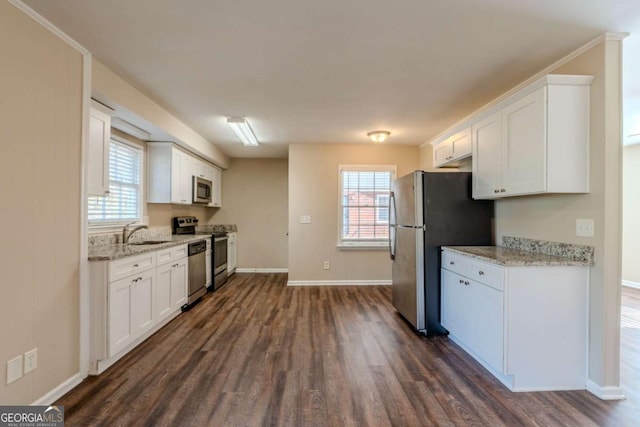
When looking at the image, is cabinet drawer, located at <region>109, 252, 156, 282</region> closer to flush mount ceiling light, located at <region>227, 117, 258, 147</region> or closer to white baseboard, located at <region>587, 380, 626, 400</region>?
flush mount ceiling light, located at <region>227, 117, 258, 147</region>

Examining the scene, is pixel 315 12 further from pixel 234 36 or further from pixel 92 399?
pixel 92 399

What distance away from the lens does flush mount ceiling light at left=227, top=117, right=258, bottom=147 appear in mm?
3694

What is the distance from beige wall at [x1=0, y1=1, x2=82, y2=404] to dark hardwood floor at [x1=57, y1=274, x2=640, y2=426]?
435mm

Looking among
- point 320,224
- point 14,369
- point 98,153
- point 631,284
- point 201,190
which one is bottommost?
point 631,284

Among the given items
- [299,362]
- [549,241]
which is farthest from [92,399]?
[549,241]

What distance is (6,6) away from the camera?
5.42 feet

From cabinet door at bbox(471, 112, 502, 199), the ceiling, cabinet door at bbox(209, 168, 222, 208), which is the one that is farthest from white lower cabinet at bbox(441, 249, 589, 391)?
cabinet door at bbox(209, 168, 222, 208)

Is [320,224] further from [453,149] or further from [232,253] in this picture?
[453,149]

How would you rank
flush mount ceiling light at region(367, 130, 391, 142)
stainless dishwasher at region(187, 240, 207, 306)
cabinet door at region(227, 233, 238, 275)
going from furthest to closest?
cabinet door at region(227, 233, 238, 275) → flush mount ceiling light at region(367, 130, 391, 142) → stainless dishwasher at region(187, 240, 207, 306)

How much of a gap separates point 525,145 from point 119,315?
3563 millimetres

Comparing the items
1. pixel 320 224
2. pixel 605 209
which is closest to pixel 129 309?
pixel 320 224

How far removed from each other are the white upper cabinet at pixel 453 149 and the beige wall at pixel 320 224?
1.65 m

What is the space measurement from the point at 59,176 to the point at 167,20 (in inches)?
50.8

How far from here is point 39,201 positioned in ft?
6.10
